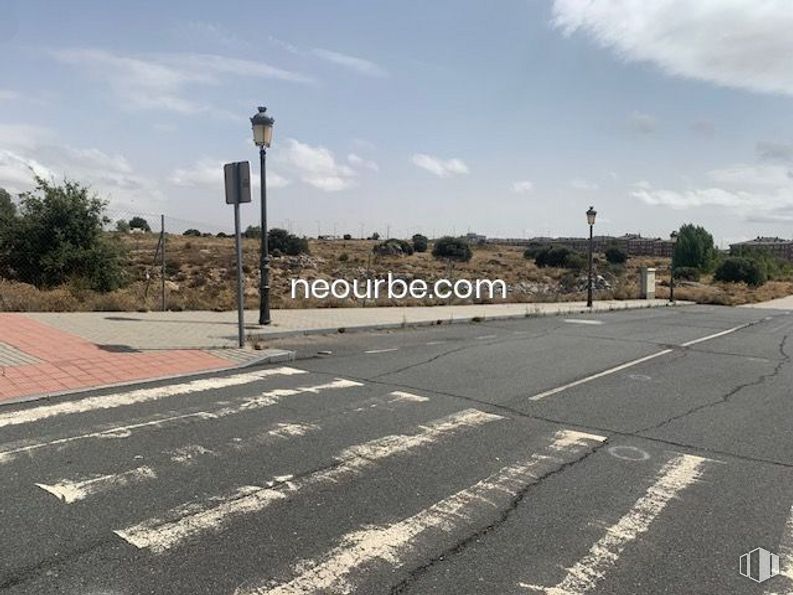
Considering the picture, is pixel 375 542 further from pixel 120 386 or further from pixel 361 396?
pixel 120 386

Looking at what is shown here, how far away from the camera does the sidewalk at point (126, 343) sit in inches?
307

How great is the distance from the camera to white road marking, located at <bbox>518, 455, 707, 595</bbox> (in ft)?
10.8

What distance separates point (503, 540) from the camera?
12.4 ft

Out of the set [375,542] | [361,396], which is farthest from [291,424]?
[375,542]

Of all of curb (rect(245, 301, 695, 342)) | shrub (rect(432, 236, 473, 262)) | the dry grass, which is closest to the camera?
curb (rect(245, 301, 695, 342))

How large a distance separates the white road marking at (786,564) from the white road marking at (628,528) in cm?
72

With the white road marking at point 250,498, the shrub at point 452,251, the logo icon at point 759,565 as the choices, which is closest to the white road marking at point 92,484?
the white road marking at point 250,498

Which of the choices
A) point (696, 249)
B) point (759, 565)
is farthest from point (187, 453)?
point (696, 249)

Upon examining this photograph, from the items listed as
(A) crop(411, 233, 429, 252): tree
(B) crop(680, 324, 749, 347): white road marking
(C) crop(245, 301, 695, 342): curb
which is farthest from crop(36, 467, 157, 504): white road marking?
(A) crop(411, 233, 429, 252): tree

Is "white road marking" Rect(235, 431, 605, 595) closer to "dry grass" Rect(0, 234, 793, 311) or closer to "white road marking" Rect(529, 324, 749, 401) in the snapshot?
"white road marking" Rect(529, 324, 749, 401)

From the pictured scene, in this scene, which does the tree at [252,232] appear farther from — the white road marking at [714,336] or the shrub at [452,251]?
the white road marking at [714,336]

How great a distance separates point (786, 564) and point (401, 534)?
2241 mm

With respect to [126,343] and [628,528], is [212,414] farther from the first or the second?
[126,343]

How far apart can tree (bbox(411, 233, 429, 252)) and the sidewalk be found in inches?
2360
